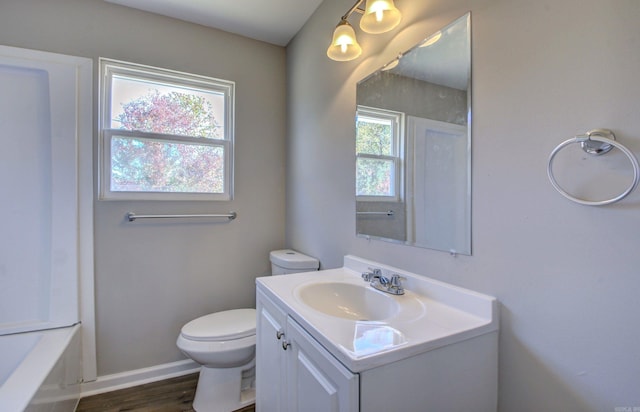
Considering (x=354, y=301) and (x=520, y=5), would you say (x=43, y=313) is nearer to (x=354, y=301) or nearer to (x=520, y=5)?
(x=354, y=301)

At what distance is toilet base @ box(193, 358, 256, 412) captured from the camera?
165 cm

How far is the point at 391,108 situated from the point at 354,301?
0.88 meters

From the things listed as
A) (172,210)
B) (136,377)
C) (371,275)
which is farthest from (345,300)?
(136,377)

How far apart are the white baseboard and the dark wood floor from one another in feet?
0.10

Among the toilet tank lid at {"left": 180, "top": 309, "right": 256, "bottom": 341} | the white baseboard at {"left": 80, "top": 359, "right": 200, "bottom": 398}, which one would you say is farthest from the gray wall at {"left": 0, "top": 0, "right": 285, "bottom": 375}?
the toilet tank lid at {"left": 180, "top": 309, "right": 256, "bottom": 341}

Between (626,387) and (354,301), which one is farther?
(354,301)

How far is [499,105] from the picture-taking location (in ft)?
2.89

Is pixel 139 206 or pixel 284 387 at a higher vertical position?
pixel 139 206

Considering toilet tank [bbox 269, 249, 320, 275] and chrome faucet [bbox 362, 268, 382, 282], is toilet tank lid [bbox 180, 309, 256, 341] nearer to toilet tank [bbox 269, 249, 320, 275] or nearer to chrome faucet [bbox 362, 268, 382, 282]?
toilet tank [bbox 269, 249, 320, 275]

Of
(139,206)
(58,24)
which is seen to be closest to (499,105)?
(139,206)

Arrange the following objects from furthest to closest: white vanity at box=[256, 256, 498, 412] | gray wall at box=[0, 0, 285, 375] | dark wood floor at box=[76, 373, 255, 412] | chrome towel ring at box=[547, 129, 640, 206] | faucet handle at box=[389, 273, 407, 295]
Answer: gray wall at box=[0, 0, 285, 375]
dark wood floor at box=[76, 373, 255, 412]
faucet handle at box=[389, 273, 407, 295]
white vanity at box=[256, 256, 498, 412]
chrome towel ring at box=[547, 129, 640, 206]

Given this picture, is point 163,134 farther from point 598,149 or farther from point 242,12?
point 598,149

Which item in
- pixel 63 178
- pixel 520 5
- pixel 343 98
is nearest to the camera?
pixel 520 5

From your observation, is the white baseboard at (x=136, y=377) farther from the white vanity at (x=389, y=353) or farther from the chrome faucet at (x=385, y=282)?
the chrome faucet at (x=385, y=282)
